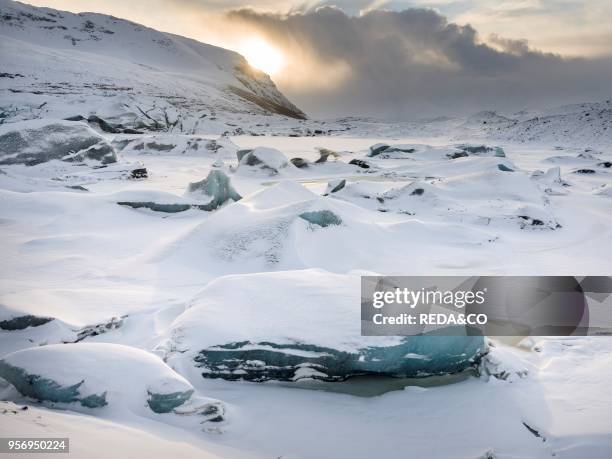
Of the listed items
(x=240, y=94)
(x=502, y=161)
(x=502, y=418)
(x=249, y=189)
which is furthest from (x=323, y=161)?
(x=240, y=94)

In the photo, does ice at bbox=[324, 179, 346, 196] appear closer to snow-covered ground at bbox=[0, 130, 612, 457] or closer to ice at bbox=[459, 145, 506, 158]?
snow-covered ground at bbox=[0, 130, 612, 457]

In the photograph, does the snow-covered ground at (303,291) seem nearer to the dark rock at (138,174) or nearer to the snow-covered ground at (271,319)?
the snow-covered ground at (271,319)

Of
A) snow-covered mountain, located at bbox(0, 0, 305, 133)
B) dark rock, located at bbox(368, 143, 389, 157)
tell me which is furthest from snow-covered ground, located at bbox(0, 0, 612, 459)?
snow-covered mountain, located at bbox(0, 0, 305, 133)

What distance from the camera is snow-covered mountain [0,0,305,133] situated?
45625 mm

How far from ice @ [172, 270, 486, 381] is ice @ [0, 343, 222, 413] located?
0.48m

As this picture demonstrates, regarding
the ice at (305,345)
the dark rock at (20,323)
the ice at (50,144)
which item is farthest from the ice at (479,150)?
the dark rock at (20,323)

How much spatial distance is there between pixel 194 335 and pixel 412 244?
4.64m

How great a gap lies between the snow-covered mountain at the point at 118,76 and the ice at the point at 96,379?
130 feet

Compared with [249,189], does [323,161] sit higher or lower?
higher

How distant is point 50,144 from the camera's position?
15867mm

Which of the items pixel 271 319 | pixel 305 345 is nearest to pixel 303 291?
pixel 271 319

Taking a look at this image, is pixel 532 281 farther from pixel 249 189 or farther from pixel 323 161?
pixel 323 161

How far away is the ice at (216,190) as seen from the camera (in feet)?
33.8

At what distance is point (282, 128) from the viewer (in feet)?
189
